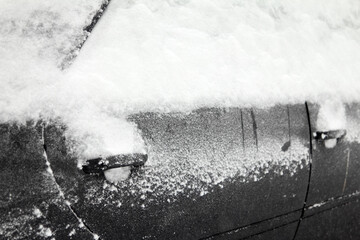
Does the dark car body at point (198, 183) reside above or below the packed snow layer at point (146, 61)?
below

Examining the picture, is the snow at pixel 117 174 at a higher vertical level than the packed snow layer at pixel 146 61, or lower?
lower

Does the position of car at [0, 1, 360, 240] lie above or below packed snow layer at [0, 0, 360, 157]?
below

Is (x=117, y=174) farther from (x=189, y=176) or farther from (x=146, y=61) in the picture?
A: (x=146, y=61)

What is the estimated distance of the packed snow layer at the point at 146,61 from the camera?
83 centimetres

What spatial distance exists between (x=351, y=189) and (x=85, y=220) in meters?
1.45

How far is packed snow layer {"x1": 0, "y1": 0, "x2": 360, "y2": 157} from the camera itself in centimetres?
83

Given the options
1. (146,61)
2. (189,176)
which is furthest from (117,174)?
(146,61)

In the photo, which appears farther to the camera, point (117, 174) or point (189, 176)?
point (189, 176)

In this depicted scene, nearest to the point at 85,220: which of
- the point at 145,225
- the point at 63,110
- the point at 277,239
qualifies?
the point at 145,225

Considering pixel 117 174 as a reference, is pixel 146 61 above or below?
above

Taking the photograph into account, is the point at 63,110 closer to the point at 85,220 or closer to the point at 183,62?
the point at 85,220

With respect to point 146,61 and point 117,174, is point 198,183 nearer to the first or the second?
point 117,174

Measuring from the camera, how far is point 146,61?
974mm

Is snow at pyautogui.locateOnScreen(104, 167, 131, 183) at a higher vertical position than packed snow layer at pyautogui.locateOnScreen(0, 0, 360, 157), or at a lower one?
lower
